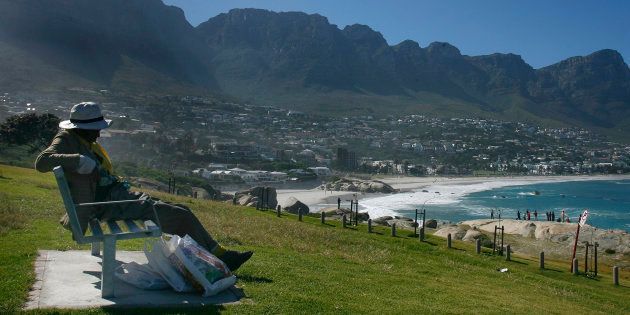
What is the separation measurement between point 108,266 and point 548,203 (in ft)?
270

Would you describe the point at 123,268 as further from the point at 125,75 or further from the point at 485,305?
the point at 125,75

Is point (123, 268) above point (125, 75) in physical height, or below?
below

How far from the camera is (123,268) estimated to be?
230 inches

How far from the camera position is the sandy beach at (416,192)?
6588 cm

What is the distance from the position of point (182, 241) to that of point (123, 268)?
2.78 ft

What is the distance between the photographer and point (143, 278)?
5449 mm

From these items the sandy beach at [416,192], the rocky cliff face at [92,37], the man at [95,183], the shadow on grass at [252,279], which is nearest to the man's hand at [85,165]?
the man at [95,183]

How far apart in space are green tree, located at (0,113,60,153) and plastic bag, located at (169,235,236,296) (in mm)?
40142

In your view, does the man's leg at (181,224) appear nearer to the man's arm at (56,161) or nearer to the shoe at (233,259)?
the shoe at (233,259)

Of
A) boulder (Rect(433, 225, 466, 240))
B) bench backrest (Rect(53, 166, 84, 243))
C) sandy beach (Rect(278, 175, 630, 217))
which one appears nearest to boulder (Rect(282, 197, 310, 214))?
sandy beach (Rect(278, 175, 630, 217))

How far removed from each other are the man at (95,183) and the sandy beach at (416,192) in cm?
4899

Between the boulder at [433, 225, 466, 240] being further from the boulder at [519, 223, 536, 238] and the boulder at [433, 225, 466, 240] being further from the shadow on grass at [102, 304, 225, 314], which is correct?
the shadow on grass at [102, 304, 225, 314]

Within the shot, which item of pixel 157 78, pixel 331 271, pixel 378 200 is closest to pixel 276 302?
pixel 331 271

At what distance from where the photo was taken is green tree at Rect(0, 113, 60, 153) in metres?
41.7
